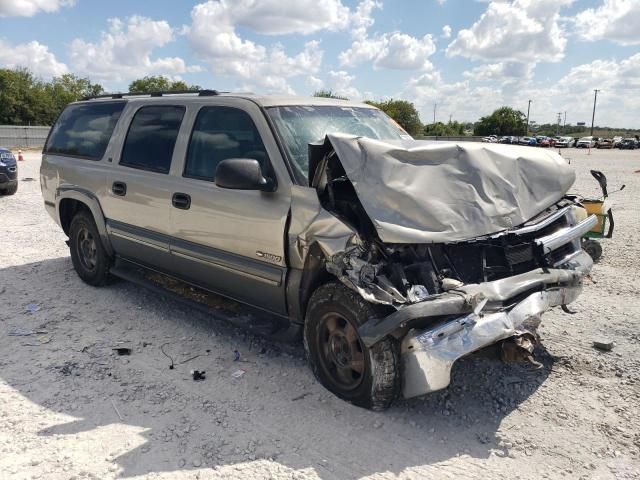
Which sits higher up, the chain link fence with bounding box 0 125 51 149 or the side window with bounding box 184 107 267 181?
the side window with bounding box 184 107 267 181

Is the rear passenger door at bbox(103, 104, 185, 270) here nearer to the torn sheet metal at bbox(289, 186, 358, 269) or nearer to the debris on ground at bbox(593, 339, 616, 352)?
the torn sheet metal at bbox(289, 186, 358, 269)

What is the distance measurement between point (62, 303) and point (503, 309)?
4.38m

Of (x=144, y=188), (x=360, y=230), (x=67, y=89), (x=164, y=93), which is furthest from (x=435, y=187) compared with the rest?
(x=67, y=89)

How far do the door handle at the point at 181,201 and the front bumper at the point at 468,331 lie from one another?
2.24 m

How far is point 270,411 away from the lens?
351 centimetres

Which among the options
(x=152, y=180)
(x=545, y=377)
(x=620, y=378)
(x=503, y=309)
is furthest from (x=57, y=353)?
(x=620, y=378)

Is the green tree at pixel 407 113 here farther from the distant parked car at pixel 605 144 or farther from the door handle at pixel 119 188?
the door handle at pixel 119 188

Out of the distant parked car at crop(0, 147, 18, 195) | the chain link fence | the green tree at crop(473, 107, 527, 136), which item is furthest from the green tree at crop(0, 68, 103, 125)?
the green tree at crop(473, 107, 527, 136)

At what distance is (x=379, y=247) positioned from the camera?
10.9 feet

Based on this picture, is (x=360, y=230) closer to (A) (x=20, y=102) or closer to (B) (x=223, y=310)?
(B) (x=223, y=310)

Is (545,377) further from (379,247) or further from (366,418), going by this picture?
(379,247)

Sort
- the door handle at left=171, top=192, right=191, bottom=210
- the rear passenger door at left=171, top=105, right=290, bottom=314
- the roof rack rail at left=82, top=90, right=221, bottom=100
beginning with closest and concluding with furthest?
the rear passenger door at left=171, top=105, right=290, bottom=314, the door handle at left=171, top=192, right=191, bottom=210, the roof rack rail at left=82, top=90, right=221, bottom=100

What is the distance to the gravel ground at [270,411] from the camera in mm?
2965

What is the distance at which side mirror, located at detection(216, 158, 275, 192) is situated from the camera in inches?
141
